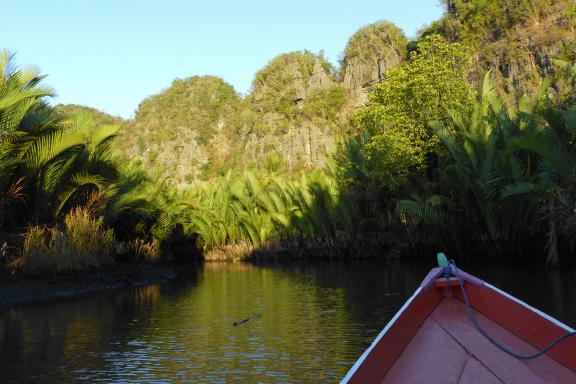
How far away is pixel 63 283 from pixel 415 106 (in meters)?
16.5

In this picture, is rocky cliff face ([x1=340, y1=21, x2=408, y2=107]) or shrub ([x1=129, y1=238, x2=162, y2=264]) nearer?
shrub ([x1=129, y1=238, x2=162, y2=264])

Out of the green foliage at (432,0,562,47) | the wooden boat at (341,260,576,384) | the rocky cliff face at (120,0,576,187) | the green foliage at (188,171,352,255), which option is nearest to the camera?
the wooden boat at (341,260,576,384)

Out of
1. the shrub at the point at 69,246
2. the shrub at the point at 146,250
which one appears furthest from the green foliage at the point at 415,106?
the shrub at the point at 69,246

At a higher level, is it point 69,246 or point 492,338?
point 69,246

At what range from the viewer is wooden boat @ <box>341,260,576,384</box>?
4363 millimetres

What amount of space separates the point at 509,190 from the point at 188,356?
11905mm

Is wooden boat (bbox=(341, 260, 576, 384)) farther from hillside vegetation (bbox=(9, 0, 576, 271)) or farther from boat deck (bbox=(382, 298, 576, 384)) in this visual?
hillside vegetation (bbox=(9, 0, 576, 271))

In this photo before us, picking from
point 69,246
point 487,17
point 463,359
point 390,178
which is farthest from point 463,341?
point 487,17

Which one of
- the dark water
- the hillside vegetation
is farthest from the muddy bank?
the dark water

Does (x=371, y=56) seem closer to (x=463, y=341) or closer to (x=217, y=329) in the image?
(x=217, y=329)

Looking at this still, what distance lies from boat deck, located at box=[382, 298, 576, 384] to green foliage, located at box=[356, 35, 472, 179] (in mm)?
19631

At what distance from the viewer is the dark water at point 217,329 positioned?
7.36 m

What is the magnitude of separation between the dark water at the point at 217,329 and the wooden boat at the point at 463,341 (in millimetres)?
1901

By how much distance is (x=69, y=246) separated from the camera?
1673cm
